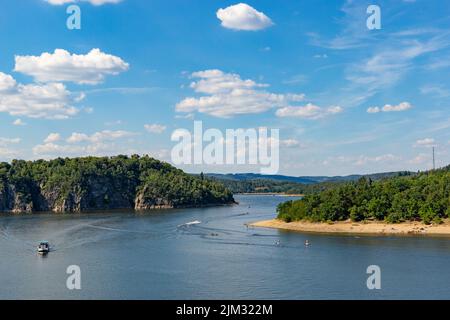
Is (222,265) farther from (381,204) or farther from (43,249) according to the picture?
(381,204)

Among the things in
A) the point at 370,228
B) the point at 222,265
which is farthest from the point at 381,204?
the point at 222,265

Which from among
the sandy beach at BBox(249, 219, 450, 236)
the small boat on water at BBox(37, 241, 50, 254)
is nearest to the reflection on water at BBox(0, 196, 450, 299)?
the small boat on water at BBox(37, 241, 50, 254)

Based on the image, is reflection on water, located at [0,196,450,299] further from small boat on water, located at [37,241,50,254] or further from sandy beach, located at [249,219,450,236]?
sandy beach, located at [249,219,450,236]

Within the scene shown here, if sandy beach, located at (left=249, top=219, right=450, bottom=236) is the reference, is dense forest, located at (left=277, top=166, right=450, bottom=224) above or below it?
above
